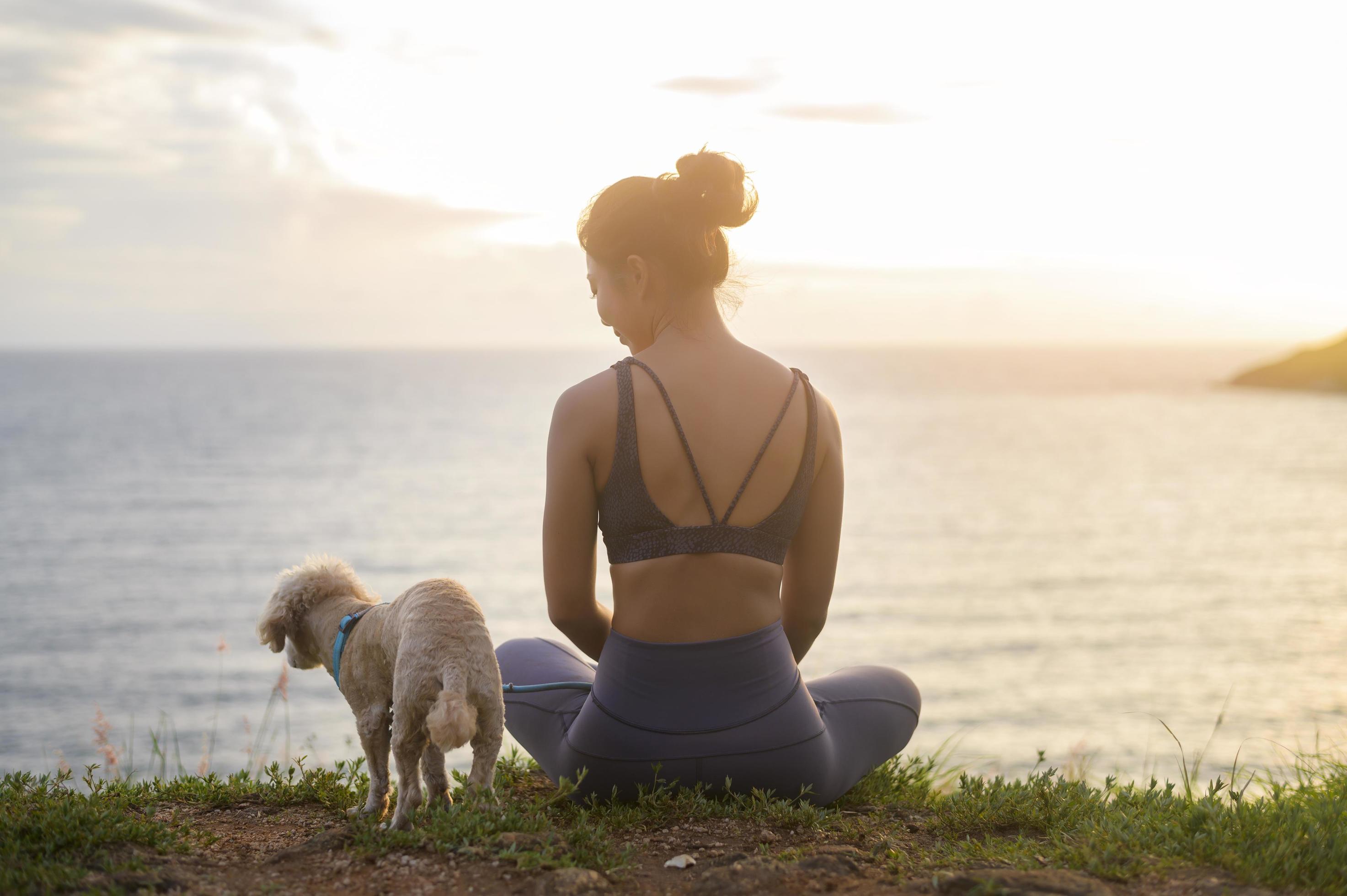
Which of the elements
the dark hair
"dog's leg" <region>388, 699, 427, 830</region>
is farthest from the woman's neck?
"dog's leg" <region>388, 699, 427, 830</region>

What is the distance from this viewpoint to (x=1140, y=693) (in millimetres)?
20250

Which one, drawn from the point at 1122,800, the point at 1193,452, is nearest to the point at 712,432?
the point at 1122,800

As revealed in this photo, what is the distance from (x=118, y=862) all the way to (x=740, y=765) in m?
2.06

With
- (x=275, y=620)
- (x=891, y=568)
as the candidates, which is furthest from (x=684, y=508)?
(x=891, y=568)

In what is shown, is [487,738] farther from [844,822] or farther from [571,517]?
[844,822]

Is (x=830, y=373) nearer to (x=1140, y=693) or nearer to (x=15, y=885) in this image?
(x=1140, y=693)

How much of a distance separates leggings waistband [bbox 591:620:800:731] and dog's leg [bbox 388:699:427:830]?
0.74 metres

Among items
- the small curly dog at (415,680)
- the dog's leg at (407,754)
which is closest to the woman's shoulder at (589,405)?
the small curly dog at (415,680)

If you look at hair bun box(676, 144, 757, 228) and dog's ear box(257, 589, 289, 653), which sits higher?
hair bun box(676, 144, 757, 228)

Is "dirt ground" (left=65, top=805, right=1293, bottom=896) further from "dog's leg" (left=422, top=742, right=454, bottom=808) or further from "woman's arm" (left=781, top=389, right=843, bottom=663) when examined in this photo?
"woman's arm" (left=781, top=389, right=843, bottom=663)

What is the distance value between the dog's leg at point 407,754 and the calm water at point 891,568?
12.2 feet

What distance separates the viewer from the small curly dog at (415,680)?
3129 millimetres

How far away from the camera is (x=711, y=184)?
3.61 metres

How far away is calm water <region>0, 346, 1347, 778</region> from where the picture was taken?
18.9 meters
